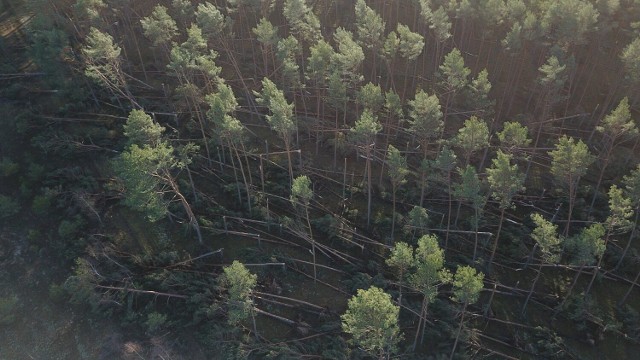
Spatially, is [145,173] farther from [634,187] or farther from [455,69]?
[634,187]

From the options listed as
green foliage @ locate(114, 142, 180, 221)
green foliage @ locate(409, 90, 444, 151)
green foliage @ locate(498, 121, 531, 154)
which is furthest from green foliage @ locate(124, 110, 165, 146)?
green foliage @ locate(498, 121, 531, 154)

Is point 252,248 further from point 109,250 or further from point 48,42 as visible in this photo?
point 48,42

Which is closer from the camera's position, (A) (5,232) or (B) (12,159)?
(A) (5,232)

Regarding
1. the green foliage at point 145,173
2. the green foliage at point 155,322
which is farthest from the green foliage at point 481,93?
the green foliage at point 155,322

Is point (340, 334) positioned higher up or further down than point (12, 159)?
further down

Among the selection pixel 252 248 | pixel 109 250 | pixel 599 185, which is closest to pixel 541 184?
pixel 599 185

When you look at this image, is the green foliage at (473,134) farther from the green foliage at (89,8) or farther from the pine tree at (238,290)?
the green foliage at (89,8)

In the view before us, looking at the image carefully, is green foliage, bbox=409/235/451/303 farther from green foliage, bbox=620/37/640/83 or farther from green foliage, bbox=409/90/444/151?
green foliage, bbox=620/37/640/83

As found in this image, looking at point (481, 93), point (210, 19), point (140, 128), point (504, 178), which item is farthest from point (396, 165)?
point (210, 19)

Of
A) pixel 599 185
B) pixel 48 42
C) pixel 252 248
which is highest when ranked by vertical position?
pixel 48 42
